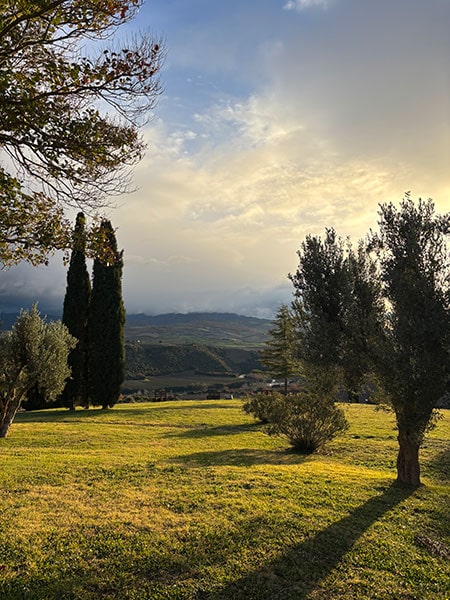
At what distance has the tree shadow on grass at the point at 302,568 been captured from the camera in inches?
253

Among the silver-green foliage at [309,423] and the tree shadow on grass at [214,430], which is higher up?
the silver-green foliage at [309,423]

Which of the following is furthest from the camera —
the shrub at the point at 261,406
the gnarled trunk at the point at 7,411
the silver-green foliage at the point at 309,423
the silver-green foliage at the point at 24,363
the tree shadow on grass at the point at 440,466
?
the shrub at the point at 261,406

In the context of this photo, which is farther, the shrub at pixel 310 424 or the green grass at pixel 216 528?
the shrub at pixel 310 424

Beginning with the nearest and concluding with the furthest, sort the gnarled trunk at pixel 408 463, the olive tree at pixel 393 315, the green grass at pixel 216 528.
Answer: the green grass at pixel 216 528
the olive tree at pixel 393 315
the gnarled trunk at pixel 408 463

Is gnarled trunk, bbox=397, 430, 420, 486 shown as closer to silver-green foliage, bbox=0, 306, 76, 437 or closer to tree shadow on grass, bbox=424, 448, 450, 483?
tree shadow on grass, bbox=424, 448, 450, 483

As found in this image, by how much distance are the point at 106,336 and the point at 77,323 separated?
11.1 feet

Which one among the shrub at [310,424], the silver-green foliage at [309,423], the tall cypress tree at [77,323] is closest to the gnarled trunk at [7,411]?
the silver-green foliage at [309,423]

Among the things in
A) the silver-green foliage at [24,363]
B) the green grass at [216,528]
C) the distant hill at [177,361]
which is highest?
the silver-green foliage at [24,363]

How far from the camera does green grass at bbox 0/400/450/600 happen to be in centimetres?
664

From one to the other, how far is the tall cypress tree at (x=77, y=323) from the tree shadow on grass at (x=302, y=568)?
3505cm

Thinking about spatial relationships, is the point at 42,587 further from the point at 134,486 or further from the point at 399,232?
the point at 399,232

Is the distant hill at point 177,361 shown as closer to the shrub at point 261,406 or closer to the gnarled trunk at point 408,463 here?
the shrub at point 261,406

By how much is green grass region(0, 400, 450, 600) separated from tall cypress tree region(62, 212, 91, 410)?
898 inches

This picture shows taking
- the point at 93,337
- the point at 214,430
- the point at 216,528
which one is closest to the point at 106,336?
the point at 93,337
